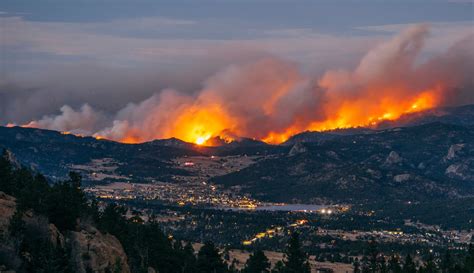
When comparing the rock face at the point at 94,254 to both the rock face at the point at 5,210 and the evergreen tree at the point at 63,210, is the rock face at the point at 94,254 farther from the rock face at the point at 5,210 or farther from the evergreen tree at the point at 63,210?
the rock face at the point at 5,210

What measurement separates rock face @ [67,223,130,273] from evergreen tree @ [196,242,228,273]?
33.6m

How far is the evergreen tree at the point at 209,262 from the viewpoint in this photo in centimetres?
14600

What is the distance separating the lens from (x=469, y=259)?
16612cm

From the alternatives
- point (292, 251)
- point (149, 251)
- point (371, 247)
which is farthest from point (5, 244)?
point (371, 247)

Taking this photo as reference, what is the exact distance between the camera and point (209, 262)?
147000 millimetres

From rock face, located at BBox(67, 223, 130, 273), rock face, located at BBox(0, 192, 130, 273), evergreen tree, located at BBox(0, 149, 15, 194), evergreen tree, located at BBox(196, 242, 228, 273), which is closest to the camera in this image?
rock face, located at BBox(0, 192, 130, 273)

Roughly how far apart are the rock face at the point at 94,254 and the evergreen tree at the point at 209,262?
33.6m

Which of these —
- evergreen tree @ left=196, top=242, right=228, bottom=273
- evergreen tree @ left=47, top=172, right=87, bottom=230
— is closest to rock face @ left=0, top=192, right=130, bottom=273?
evergreen tree @ left=47, top=172, right=87, bottom=230

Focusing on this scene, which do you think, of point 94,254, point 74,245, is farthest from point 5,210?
point 94,254

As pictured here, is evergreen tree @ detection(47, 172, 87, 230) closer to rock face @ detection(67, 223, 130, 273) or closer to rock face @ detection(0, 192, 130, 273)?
rock face @ detection(0, 192, 130, 273)

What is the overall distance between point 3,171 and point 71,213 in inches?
992

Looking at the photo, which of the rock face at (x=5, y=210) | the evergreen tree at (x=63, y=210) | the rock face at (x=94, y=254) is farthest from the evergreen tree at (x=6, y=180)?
the rock face at (x=94, y=254)

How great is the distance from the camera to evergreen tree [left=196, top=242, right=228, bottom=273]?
479 ft

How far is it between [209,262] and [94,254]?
43999 millimetres
